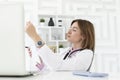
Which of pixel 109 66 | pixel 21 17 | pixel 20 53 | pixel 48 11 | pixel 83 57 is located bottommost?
pixel 109 66

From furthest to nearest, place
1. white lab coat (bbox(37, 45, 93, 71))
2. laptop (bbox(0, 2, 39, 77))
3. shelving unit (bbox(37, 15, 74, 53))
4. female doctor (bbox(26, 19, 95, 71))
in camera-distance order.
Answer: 1. shelving unit (bbox(37, 15, 74, 53))
2. white lab coat (bbox(37, 45, 93, 71))
3. female doctor (bbox(26, 19, 95, 71))
4. laptop (bbox(0, 2, 39, 77))

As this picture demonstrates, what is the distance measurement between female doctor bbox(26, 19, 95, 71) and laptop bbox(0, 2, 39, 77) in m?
0.36

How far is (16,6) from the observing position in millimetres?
918

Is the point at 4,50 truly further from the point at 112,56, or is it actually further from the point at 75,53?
the point at 112,56

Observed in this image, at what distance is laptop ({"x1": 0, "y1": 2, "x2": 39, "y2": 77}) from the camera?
0.91 m

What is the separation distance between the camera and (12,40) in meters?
0.92

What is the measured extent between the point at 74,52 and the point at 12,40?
2.85 feet

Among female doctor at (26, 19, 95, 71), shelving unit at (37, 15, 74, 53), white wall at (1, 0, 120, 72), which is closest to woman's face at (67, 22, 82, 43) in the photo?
female doctor at (26, 19, 95, 71)

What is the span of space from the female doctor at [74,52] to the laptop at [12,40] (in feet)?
1.19

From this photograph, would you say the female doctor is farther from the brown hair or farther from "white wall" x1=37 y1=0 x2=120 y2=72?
"white wall" x1=37 y1=0 x2=120 y2=72

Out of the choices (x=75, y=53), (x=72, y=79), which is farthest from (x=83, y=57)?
(x=72, y=79)

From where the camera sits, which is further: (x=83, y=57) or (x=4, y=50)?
(x=83, y=57)

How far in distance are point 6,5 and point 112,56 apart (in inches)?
131

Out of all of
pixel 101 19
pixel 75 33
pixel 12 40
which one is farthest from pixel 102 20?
pixel 12 40
